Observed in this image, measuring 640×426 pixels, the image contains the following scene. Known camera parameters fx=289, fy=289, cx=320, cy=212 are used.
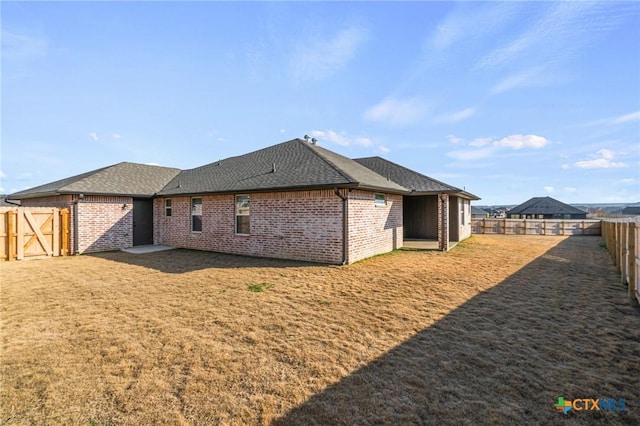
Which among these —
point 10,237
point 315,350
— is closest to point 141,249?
point 10,237

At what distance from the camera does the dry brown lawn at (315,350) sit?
2.72 metres

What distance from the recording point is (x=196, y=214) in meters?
14.0

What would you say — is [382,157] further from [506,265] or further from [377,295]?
[377,295]

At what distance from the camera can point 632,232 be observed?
6.38 meters

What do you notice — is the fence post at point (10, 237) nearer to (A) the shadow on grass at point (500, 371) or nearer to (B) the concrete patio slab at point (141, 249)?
(B) the concrete patio slab at point (141, 249)

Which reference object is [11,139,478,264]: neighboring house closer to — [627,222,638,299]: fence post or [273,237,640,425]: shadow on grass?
[273,237,640,425]: shadow on grass

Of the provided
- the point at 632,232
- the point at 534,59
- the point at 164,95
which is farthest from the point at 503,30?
the point at 164,95

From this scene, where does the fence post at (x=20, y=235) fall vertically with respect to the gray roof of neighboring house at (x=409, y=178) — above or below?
below

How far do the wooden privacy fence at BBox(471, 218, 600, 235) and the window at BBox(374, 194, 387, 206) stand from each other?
15.5m

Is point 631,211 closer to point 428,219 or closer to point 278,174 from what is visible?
point 428,219

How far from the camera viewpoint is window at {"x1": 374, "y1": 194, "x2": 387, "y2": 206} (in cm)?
1184

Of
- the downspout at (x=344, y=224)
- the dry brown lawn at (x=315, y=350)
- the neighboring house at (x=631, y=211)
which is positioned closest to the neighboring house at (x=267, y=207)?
the downspout at (x=344, y=224)

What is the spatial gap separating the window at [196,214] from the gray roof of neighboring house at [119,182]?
2724 mm

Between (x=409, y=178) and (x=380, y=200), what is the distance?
16.9ft
